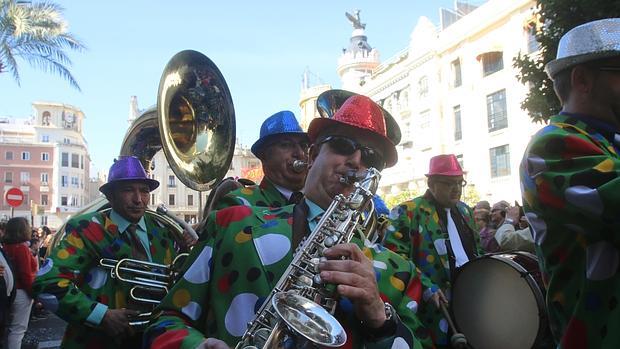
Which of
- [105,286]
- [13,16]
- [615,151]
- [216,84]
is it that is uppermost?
[13,16]

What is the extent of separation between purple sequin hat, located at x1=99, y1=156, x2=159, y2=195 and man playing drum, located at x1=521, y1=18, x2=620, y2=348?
3.14m

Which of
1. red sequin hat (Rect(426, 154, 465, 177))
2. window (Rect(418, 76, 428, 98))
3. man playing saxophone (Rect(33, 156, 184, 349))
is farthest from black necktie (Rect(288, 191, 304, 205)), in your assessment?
window (Rect(418, 76, 428, 98))

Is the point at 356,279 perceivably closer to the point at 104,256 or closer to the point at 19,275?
the point at 104,256

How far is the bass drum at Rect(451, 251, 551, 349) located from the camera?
3.74 metres

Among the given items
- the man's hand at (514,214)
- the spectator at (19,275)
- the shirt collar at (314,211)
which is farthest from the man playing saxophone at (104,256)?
the man's hand at (514,214)

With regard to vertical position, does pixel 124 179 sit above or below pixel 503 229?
above

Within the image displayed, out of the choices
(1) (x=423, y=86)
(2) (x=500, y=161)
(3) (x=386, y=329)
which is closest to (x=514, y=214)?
(3) (x=386, y=329)

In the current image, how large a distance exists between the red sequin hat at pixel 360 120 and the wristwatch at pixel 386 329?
877 mm

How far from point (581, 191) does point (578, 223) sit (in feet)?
0.45

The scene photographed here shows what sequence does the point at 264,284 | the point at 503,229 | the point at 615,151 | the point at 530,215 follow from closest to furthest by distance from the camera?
the point at 264,284 < the point at 615,151 < the point at 530,215 < the point at 503,229

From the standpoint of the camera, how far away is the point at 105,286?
3.88 metres

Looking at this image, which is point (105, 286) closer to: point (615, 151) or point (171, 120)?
point (171, 120)

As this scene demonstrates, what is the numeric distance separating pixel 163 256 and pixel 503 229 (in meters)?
3.84

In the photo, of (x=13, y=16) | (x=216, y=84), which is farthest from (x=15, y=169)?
(x=216, y=84)
